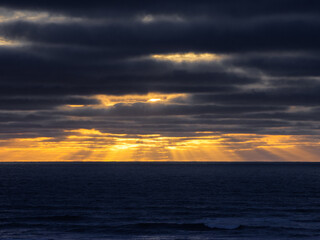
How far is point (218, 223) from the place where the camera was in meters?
65.8

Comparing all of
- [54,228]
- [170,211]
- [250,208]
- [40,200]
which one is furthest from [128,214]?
[40,200]

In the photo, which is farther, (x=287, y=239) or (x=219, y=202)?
(x=219, y=202)

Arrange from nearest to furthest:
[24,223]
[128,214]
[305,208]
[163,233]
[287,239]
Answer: [287,239], [163,233], [24,223], [128,214], [305,208]

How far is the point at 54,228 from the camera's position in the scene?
2436 inches

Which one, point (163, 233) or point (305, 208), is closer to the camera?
point (163, 233)

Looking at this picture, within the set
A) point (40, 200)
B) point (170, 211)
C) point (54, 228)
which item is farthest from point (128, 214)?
point (40, 200)

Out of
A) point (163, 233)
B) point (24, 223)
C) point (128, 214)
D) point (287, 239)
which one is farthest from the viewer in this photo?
point (128, 214)

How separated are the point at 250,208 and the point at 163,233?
28.3 m

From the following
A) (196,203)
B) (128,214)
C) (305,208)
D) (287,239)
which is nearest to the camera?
(287,239)

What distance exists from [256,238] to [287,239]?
3.57m

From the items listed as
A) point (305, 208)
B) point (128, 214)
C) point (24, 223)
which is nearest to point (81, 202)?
point (128, 214)

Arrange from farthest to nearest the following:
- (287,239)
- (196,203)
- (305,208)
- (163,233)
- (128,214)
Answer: (196,203) < (305,208) < (128,214) < (163,233) < (287,239)

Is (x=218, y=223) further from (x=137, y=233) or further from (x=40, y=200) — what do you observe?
(x=40, y=200)

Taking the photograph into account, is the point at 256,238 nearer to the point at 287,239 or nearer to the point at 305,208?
the point at 287,239
